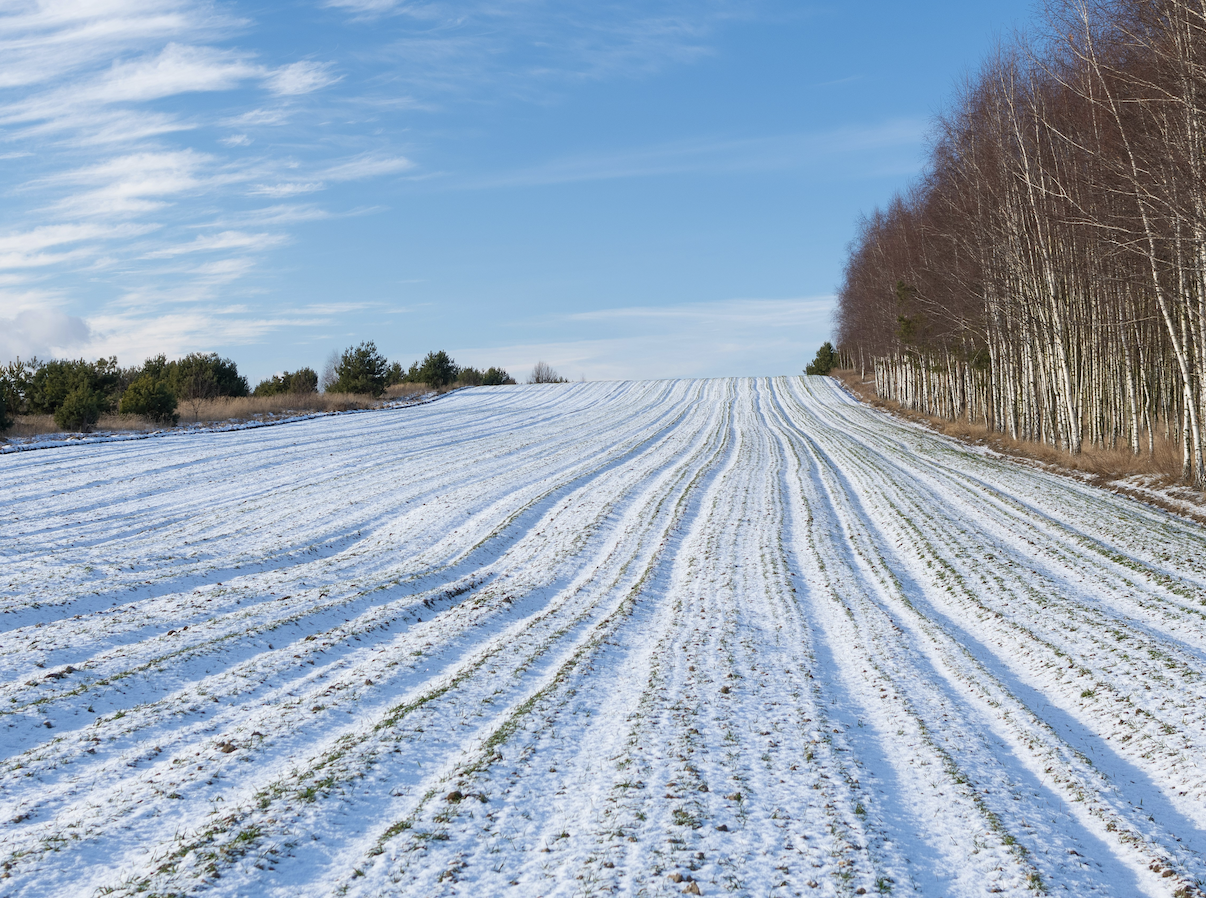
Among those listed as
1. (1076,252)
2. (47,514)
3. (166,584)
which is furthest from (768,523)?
(1076,252)

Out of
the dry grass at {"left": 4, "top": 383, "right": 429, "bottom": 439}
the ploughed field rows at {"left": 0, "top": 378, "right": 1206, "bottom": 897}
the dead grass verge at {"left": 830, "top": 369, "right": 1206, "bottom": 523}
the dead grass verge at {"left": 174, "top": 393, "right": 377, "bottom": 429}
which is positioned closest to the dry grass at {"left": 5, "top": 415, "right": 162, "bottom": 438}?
the dry grass at {"left": 4, "top": 383, "right": 429, "bottom": 439}

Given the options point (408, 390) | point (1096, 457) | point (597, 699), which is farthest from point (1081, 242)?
point (408, 390)

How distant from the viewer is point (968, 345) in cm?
3728

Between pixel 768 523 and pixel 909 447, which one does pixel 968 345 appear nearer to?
pixel 909 447

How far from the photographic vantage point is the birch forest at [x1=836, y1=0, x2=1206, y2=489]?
1717 centimetres

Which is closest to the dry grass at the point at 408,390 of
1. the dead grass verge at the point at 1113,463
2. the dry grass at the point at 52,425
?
the dry grass at the point at 52,425

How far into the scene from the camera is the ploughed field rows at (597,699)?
5.02 m

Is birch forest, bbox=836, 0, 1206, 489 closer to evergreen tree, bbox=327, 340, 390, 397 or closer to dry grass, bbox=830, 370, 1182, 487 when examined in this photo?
dry grass, bbox=830, 370, 1182, 487

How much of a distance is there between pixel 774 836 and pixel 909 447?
93.9 feet

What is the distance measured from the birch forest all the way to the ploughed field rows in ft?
21.1

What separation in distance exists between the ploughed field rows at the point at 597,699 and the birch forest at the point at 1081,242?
21.1 feet

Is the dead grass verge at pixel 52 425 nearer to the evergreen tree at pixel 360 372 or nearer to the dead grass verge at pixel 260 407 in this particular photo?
the dead grass verge at pixel 260 407

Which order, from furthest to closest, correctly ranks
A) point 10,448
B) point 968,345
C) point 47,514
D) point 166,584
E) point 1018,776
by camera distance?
point 968,345, point 10,448, point 47,514, point 166,584, point 1018,776

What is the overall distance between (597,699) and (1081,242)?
25.1m
